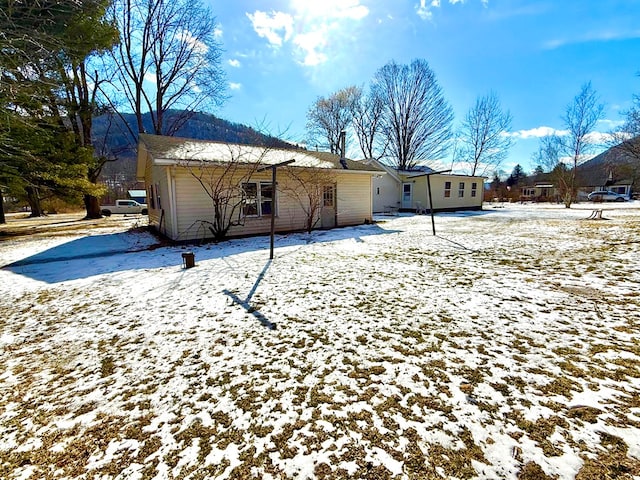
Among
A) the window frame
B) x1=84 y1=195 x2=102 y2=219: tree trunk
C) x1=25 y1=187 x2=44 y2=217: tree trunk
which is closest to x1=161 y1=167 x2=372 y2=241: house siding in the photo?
the window frame

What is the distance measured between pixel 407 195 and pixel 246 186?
15337 millimetres

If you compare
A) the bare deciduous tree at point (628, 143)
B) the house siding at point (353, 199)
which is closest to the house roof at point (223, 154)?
the house siding at point (353, 199)

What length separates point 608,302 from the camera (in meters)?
3.81

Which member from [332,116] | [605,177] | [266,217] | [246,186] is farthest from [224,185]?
[605,177]

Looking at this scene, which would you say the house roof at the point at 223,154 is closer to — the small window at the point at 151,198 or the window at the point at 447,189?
the small window at the point at 151,198

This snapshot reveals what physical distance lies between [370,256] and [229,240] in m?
5.23

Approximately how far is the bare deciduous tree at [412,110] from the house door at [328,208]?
59.3ft

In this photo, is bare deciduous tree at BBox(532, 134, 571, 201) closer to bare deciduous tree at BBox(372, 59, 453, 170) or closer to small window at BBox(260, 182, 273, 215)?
bare deciduous tree at BBox(372, 59, 453, 170)

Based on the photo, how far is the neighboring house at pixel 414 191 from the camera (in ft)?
68.4

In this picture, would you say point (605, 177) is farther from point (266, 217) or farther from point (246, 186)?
point (246, 186)

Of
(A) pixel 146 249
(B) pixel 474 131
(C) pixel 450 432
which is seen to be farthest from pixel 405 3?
(B) pixel 474 131

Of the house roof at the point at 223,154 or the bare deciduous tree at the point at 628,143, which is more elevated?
the bare deciduous tree at the point at 628,143

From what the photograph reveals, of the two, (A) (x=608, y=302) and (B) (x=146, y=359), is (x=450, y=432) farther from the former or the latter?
(A) (x=608, y=302)

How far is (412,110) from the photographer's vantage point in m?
27.6
